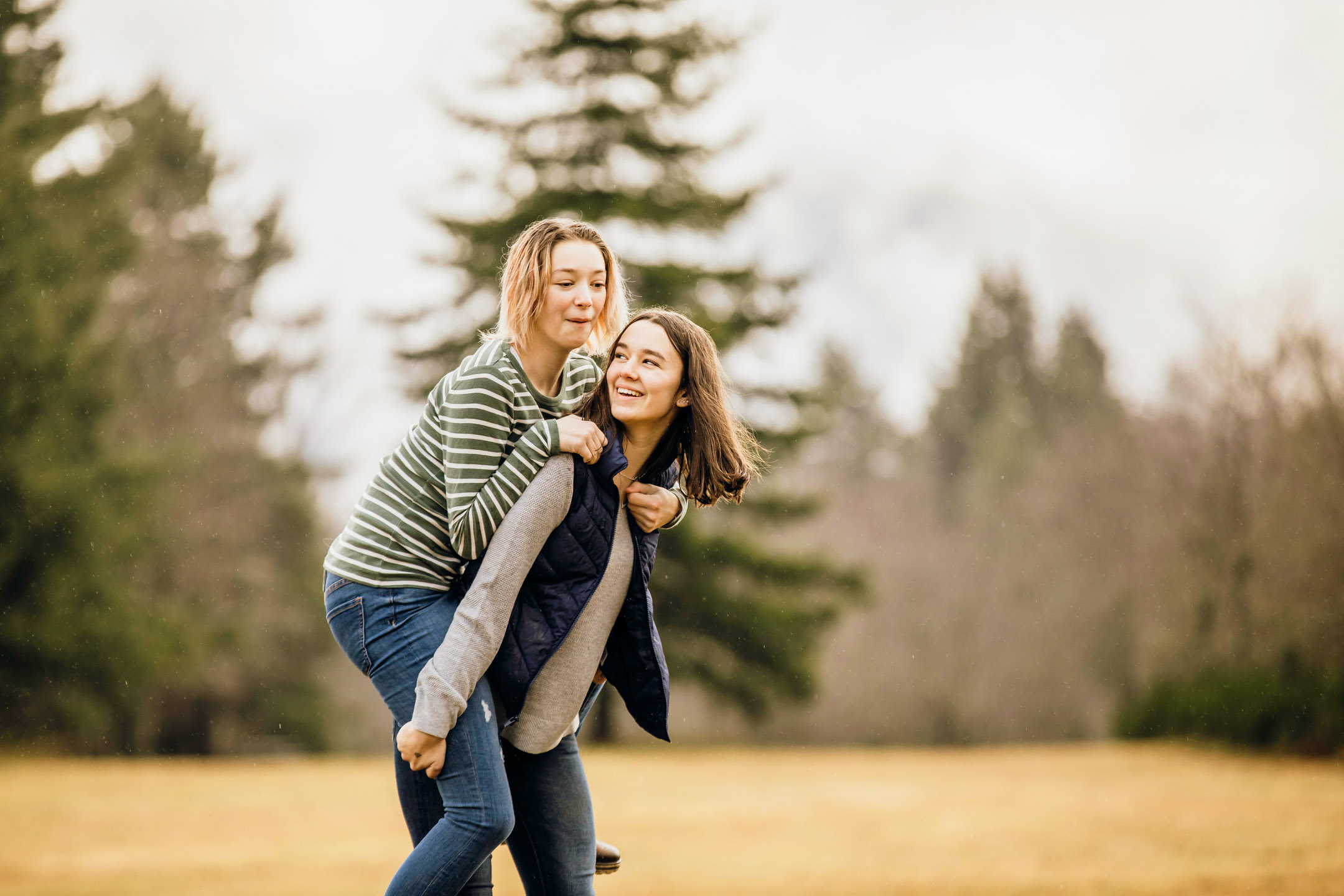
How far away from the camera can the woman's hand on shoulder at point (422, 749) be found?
7.59 feet

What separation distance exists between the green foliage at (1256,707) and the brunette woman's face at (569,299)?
16540 mm

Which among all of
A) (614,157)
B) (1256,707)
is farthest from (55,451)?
(1256,707)

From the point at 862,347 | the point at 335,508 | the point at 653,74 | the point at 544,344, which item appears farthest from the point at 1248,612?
the point at 862,347

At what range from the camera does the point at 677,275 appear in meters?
17.1

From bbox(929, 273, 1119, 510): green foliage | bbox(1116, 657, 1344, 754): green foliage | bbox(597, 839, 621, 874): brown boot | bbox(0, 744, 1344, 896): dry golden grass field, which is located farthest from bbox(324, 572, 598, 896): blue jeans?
bbox(929, 273, 1119, 510): green foliage

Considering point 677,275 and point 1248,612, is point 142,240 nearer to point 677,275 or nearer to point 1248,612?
point 677,275

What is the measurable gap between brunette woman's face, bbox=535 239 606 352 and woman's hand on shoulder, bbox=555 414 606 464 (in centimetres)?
20

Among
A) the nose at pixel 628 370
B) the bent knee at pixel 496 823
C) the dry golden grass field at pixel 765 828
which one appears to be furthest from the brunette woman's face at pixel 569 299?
the dry golden grass field at pixel 765 828

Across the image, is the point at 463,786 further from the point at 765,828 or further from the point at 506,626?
the point at 765,828

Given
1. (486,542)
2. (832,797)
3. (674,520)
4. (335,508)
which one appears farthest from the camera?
(335,508)

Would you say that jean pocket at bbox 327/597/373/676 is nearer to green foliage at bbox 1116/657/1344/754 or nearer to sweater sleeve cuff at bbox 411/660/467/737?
sweater sleeve cuff at bbox 411/660/467/737

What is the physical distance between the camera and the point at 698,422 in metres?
2.65

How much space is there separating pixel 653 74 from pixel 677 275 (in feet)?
12.0

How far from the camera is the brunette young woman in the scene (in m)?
2.35
